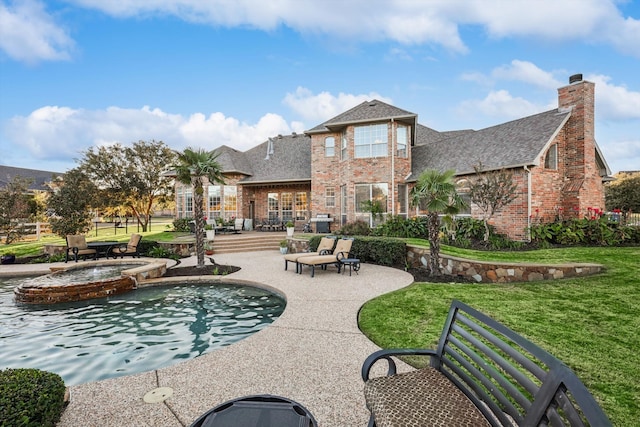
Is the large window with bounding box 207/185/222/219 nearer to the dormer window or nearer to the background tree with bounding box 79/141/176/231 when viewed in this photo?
the background tree with bounding box 79/141/176/231

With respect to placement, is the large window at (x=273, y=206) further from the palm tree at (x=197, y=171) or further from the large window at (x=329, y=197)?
the palm tree at (x=197, y=171)

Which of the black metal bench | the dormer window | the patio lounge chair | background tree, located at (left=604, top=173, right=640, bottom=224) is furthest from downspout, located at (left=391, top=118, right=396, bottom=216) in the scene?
background tree, located at (left=604, top=173, right=640, bottom=224)

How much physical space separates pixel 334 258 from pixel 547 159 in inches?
452

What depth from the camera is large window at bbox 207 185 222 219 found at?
934 inches

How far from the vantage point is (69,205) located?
1748 cm

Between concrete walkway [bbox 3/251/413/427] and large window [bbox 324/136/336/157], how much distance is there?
1521cm

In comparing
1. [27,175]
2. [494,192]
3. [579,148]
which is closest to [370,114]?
[494,192]

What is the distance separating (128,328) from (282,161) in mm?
18997

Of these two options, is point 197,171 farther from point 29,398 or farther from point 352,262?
point 29,398

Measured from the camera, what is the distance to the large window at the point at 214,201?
77.9ft

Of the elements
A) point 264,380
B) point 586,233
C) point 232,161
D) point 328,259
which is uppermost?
point 232,161

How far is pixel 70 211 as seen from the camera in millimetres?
17656

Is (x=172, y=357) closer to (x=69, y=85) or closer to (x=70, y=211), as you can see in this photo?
(x=70, y=211)

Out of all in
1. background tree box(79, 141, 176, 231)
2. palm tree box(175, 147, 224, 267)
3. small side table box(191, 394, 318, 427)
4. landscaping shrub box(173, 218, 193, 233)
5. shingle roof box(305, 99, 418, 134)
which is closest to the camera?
small side table box(191, 394, 318, 427)
